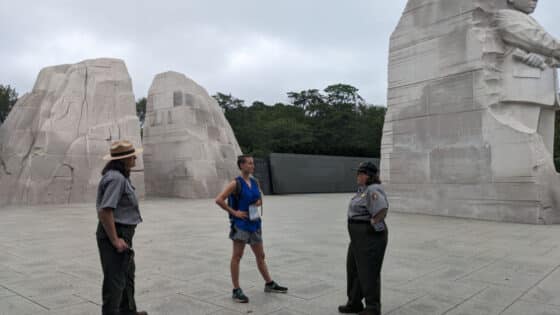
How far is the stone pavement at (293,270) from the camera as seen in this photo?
3.71 meters

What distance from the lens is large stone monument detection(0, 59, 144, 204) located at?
14.4m

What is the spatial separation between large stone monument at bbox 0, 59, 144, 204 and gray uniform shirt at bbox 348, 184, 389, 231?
1370 centimetres

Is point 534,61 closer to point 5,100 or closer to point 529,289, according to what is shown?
point 529,289

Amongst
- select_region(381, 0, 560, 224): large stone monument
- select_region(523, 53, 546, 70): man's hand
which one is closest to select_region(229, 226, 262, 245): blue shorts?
select_region(381, 0, 560, 224): large stone monument

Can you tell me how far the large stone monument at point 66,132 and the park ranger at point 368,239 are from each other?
44.9 feet

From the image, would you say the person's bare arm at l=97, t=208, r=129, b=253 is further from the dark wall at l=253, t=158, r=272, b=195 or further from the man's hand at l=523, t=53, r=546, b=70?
the dark wall at l=253, t=158, r=272, b=195

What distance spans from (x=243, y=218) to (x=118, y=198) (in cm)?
127

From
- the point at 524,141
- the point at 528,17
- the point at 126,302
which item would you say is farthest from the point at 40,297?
the point at 528,17

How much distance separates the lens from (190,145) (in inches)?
703

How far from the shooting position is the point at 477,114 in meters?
10.4

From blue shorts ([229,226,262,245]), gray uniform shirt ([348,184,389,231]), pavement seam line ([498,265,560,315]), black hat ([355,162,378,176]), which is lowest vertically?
pavement seam line ([498,265,560,315])

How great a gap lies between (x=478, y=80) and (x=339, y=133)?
89.2ft

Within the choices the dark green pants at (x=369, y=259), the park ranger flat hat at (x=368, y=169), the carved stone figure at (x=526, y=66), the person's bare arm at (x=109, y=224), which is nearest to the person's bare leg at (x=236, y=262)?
the dark green pants at (x=369, y=259)

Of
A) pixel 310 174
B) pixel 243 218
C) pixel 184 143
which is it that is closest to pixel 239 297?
pixel 243 218
